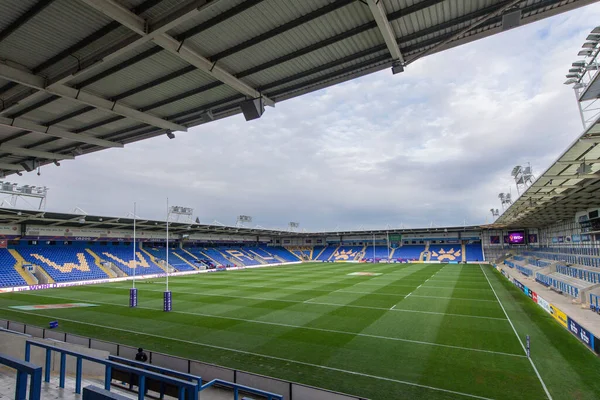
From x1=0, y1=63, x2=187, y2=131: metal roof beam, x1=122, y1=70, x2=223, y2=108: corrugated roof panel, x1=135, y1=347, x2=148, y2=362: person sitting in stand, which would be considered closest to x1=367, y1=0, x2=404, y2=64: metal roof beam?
x1=122, y1=70, x2=223, y2=108: corrugated roof panel

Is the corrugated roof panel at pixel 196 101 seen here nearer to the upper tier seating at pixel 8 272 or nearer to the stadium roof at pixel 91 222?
the stadium roof at pixel 91 222

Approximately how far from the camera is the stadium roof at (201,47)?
596 cm

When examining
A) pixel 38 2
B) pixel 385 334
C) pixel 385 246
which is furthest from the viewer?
pixel 385 246

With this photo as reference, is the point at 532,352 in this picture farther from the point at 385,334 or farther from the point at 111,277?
the point at 111,277

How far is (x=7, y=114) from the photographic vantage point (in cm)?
977

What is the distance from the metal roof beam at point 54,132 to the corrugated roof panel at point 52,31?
11.4ft

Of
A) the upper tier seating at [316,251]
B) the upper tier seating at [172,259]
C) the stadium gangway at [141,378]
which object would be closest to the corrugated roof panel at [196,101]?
the stadium gangway at [141,378]

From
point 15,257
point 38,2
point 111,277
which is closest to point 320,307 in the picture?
point 38,2

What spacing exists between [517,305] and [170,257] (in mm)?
49737

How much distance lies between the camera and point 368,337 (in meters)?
15.2

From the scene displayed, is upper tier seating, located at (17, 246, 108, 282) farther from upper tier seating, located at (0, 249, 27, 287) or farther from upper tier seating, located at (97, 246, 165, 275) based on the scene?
upper tier seating, located at (97, 246, 165, 275)

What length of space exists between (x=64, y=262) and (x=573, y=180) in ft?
165

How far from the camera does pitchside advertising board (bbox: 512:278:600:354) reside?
12.9 m

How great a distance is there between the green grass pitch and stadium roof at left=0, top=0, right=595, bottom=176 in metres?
9.08
